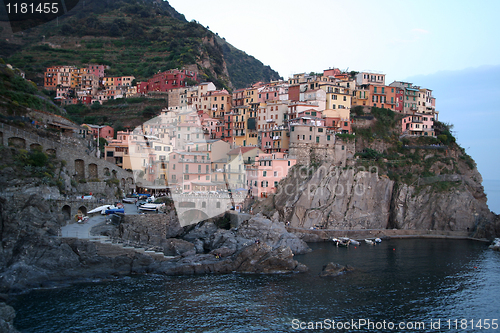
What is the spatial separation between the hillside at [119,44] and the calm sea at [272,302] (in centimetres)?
6416

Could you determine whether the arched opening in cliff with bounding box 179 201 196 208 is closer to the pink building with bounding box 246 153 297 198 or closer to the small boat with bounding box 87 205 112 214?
the pink building with bounding box 246 153 297 198

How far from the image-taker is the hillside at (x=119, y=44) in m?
92.6

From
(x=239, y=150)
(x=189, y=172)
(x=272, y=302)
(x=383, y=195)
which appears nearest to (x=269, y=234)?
(x=189, y=172)

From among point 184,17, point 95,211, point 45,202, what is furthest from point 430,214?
point 184,17

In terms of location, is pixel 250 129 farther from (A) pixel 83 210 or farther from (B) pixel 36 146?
(B) pixel 36 146

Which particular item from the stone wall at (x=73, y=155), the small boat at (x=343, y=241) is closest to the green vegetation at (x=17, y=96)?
the stone wall at (x=73, y=155)

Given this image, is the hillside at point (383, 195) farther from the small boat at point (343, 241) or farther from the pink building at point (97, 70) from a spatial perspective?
the pink building at point (97, 70)

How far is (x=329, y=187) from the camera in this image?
52.0 meters

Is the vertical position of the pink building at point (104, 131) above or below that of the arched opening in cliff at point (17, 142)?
above

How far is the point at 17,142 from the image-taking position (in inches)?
1565

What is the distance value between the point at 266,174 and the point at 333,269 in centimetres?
2057

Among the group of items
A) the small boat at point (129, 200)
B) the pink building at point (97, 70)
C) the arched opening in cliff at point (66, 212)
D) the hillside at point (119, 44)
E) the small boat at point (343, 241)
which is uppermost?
the hillside at point (119, 44)

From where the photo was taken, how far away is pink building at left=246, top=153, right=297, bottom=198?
52.6m

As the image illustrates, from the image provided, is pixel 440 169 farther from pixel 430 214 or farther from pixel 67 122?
pixel 67 122
